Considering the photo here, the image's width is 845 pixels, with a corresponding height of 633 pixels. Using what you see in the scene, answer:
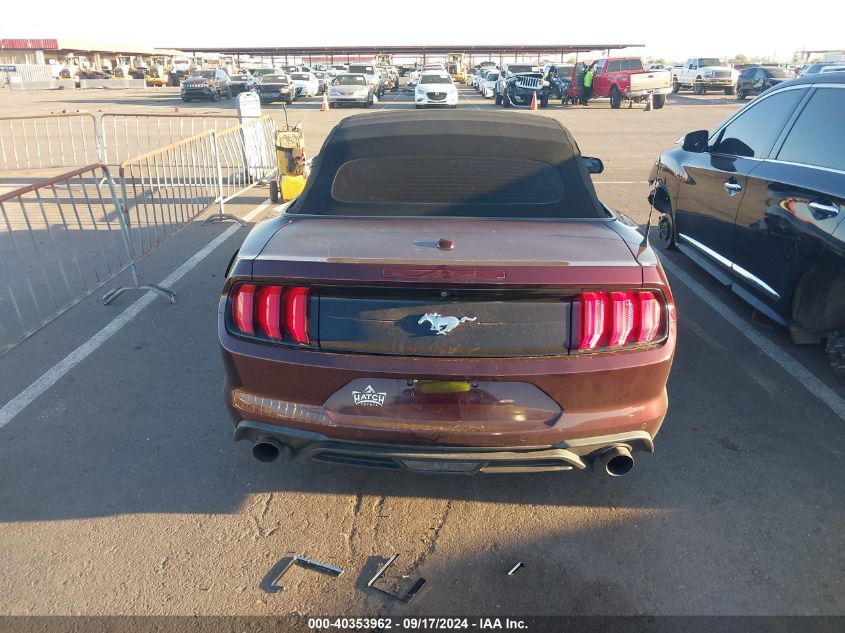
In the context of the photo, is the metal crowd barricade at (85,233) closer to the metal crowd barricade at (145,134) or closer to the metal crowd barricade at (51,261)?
the metal crowd barricade at (51,261)

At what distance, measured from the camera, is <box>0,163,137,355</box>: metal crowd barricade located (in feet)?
17.2

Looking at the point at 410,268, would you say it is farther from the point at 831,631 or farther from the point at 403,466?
the point at 831,631

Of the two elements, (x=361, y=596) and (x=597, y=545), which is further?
(x=597, y=545)

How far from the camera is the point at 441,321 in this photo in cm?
259

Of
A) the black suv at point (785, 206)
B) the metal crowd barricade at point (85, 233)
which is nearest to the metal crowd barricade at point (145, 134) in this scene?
the metal crowd barricade at point (85, 233)

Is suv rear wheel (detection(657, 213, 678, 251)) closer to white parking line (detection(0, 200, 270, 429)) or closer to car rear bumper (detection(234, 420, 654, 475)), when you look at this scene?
car rear bumper (detection(234, 420, 654, 475))

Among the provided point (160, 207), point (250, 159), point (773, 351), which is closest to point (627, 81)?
point (250, 159)

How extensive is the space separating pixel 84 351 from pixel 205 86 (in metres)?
35.6

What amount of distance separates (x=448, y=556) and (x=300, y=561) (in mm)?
641

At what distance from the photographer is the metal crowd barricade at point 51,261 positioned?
5.25 meters

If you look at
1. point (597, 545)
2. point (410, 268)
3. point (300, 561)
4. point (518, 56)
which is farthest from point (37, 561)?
point (518, 56)

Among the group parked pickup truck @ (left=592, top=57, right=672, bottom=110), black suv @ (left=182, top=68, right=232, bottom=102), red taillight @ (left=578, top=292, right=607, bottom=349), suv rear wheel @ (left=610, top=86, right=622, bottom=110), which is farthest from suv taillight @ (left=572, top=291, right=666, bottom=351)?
black suv @ (left=182, top=68, right=232, bottom=102)

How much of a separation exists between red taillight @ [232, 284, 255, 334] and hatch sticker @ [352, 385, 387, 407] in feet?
1.73

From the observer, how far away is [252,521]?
3.07m
